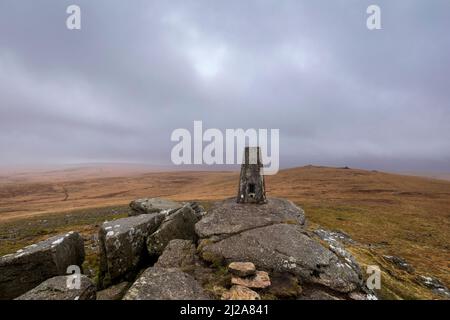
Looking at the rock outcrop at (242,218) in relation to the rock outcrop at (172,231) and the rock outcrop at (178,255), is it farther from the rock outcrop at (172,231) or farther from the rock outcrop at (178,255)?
the rock outcrop at (172,231)

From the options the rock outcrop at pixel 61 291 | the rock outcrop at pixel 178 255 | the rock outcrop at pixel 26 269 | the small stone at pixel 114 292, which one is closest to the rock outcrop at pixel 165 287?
the rock outcrop at pixel 178 255

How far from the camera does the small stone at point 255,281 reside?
8.62 meters

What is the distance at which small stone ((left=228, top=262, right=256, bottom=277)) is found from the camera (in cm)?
904

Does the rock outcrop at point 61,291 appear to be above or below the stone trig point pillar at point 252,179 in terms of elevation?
below

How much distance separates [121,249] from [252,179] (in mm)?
8467

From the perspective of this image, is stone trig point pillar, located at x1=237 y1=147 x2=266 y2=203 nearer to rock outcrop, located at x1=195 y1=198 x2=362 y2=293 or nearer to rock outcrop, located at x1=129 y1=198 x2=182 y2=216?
rock outcrop, located at x1=195 y1=198 x2=362 y2=293

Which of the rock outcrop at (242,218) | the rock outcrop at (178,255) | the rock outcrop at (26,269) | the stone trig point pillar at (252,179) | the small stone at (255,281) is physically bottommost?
the rock outcrop at (26,269)

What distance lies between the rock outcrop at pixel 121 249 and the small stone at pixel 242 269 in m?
5.84

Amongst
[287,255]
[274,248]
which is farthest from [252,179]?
[287,255]

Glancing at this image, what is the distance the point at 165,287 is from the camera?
8.23 metres

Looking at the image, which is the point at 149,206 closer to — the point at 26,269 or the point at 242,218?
the point at 26,269

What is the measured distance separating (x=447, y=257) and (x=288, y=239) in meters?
25.0

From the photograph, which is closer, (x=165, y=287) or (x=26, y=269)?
(x=165, y=287)
